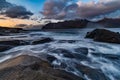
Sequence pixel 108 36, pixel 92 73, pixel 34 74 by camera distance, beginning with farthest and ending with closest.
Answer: pixel 108 36
pixel 92 73
pixel 34 74

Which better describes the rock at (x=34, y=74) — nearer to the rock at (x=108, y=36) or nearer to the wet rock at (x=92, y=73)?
the wet rock at (x=92, y=73)

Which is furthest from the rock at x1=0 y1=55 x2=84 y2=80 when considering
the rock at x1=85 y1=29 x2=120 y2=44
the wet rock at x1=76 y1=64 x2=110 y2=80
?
the rock at x1=85 y1=29 x2=120 y2=44

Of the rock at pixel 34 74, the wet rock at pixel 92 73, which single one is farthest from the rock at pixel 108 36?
the rock at pixel 34 74

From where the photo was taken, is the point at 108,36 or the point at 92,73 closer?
the point at 92,73

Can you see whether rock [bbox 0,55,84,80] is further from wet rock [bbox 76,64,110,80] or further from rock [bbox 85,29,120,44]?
rock [bbox 85,29,120,44]

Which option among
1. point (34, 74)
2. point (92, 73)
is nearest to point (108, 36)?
point (92, 73)

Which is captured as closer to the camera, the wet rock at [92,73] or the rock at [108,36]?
the wet rock at [92,73]

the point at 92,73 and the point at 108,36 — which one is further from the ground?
the point at 108,36

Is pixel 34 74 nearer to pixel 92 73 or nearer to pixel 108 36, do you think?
pixel 92 73

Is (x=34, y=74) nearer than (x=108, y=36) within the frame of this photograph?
Yes

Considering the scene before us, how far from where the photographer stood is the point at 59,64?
10617mm

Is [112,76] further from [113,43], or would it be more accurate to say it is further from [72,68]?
[113,43]

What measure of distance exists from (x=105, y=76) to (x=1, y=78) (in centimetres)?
511

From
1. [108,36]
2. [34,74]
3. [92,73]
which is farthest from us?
[108,36]
